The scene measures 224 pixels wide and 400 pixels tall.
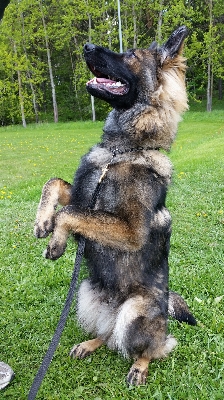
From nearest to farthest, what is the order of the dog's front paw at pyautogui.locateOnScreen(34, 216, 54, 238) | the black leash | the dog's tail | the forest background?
the black leash
the dog's front paw at pyautogui.locateOnScreen(34, 216, 54, 238)
the dog's tail
the forest background

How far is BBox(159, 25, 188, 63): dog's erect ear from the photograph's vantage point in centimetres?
274

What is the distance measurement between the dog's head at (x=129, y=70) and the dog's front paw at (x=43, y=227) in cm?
94

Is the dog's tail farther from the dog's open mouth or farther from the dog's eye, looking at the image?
the dog's eye

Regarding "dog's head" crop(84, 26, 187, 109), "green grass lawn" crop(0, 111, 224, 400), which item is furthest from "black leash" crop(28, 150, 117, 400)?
"green grass lawn" crop(0, 111, 224, 400)

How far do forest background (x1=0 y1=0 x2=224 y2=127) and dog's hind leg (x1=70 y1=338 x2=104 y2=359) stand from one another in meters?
26.1

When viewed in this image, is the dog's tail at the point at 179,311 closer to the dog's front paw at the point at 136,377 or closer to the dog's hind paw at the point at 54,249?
the dog's front paw at the point at 136,377

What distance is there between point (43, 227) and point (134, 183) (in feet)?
2.27

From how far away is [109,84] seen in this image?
2.85 metres

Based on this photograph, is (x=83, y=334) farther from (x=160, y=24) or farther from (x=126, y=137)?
(x=160, y=24)

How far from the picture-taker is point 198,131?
20.9 meters

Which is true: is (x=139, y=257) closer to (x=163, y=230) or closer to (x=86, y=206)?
(x=163, y=230)

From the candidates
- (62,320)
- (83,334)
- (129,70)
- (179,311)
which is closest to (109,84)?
(129,70)

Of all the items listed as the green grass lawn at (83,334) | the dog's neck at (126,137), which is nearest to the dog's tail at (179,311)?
the green grass lawn at (83,334)

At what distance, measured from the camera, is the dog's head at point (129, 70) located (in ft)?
8.99
